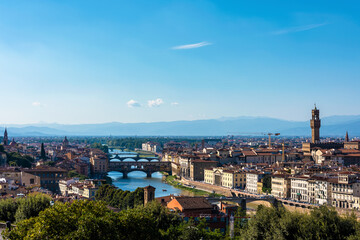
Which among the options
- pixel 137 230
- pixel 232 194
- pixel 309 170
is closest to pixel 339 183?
pixel 309 170

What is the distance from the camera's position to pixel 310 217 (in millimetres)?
19141

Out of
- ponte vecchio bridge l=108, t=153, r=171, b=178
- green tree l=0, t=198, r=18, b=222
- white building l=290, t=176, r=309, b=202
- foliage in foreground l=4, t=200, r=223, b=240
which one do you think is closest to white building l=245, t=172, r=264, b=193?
white building l=290, t=176, r=309, b=202

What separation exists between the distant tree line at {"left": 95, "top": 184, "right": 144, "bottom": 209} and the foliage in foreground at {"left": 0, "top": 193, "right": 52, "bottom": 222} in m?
9.55

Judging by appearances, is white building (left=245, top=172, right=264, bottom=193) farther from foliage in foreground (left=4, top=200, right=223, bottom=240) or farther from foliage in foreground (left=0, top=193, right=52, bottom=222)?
foliage in foreground (left=4, top=200, right=223, bottom=240)

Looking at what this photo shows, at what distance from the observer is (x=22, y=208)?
920 inches

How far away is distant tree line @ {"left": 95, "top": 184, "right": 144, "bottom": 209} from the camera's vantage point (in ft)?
115

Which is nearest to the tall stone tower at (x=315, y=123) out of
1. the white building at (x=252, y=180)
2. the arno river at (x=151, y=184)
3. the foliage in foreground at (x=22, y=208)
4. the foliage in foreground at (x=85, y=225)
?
the arno river at (x=151, y=184)

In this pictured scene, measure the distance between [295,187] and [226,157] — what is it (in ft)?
89.2

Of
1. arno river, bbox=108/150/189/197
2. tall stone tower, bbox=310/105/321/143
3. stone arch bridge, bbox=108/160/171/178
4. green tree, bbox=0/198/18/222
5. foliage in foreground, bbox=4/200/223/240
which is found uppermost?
tall stone tower, bbox=310/105/321/143

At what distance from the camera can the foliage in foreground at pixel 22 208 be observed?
23.3m

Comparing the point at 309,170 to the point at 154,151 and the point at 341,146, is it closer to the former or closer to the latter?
the point at 341,146

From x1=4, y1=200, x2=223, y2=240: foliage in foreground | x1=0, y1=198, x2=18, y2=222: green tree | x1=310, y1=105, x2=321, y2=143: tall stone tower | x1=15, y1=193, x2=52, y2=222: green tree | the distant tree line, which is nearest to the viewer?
x1=4, y1=200, x2=223, y2=240: foliage in foreground

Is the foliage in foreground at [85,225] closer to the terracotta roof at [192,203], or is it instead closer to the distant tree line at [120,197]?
the terracotta roof at [192,203]

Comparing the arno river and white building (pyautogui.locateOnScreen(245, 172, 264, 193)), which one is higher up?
white building (pyautogui.locateOnScreen(245, 172, 264, 193))
